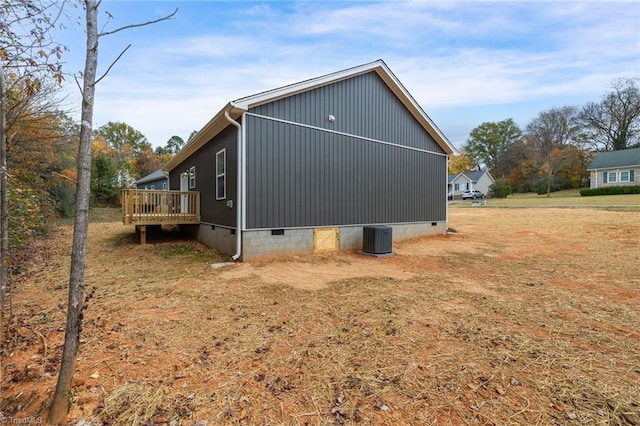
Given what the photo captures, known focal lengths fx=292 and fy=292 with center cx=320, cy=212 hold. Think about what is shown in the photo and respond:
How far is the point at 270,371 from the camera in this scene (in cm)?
251

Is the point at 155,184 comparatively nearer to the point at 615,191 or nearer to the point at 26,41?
the point at 26,41

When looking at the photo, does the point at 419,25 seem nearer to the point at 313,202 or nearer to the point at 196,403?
the point at 313,202

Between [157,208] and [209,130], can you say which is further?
[157,208]

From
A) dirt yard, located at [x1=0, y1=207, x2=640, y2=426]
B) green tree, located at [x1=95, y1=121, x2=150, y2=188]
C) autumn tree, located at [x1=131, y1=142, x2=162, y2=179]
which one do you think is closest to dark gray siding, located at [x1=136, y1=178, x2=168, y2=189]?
autumn tree, located at [x1=131, y1=142, x2=162, y2=179]

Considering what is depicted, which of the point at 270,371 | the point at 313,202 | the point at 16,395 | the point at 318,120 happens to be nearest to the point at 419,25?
the point at 318,120

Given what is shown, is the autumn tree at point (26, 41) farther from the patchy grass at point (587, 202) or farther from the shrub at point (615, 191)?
the shrub at point (615, 191)

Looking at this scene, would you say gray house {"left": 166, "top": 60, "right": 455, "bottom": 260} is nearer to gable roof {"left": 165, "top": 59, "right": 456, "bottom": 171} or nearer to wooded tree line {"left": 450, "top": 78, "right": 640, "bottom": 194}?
gable roof {"left": 165, "top": 59, "right": 456, "bottom": 171}

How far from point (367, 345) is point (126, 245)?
31.2 feet

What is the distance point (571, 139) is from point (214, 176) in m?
48.8

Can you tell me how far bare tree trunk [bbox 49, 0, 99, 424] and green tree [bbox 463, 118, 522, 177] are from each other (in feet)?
183

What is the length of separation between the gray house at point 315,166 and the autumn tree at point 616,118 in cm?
4335

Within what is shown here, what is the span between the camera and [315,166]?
26.7 ft

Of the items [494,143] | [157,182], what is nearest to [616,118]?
[494,143]

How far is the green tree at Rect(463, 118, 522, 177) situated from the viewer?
49431 mm
